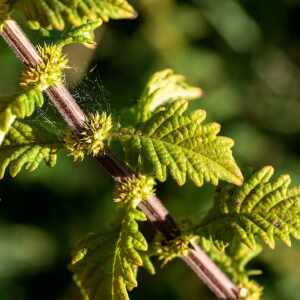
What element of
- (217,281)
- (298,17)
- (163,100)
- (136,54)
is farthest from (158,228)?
(298,17)

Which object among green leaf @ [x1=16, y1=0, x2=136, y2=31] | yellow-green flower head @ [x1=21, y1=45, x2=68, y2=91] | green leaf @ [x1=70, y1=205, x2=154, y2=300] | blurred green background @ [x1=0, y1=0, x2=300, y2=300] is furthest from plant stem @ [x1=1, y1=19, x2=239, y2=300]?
blurred green background @ [x1=0, y1=0, x2=300, y2=300]

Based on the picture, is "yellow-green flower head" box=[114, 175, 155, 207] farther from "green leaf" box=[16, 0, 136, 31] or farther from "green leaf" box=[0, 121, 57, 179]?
"green leaf" box=[16, 0, 136, 31]

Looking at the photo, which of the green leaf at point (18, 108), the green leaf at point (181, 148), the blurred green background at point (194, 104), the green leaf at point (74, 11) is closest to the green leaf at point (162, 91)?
the green leaf at point (181, 148)

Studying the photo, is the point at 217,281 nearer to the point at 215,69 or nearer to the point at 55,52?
the point at 55,52

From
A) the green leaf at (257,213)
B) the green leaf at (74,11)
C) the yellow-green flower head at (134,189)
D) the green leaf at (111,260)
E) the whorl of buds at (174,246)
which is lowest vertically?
the green leaf at (257,213)

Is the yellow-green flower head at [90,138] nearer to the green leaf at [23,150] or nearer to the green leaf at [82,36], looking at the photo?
the green leaf at [23,150]

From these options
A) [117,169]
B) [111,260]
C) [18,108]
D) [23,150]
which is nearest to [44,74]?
[18,108]
